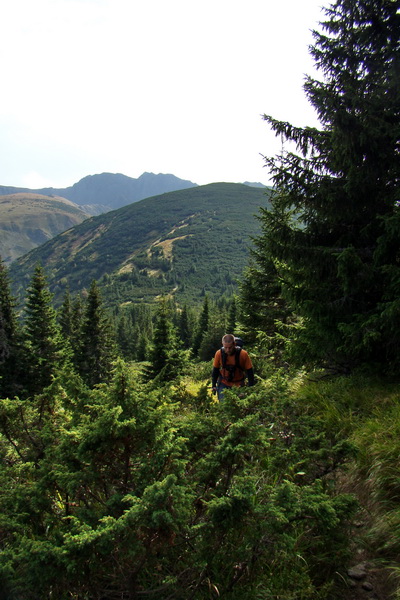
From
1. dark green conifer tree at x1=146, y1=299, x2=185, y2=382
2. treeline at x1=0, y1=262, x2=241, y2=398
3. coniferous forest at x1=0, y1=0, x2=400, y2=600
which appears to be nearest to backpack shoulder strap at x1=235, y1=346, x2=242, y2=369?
coniferous forest at x1=0, y1=0, x2=400, y2=600

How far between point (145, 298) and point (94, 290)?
169261 millimetres

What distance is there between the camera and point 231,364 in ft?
19.7

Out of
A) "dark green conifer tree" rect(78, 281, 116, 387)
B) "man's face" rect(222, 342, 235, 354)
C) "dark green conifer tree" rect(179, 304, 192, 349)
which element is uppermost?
"man's face" rect(222, 342, 235, 354)

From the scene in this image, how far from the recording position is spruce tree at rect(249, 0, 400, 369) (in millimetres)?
4766

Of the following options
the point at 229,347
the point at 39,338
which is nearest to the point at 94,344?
the point at 39,338

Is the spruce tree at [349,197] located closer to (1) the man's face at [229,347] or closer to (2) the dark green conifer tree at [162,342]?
(1) the man's face at [229,347]

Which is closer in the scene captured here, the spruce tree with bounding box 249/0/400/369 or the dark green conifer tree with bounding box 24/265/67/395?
the spruce tree with bounding box 249/0/400/369

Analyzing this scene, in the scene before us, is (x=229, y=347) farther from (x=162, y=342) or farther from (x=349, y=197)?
(x=162, y=342)

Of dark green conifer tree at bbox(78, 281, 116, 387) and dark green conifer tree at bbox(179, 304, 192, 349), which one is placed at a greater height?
dark green conifer tree at bbox(78, 281, 116, 387)

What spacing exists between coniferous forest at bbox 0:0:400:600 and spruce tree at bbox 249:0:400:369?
29 millimetres

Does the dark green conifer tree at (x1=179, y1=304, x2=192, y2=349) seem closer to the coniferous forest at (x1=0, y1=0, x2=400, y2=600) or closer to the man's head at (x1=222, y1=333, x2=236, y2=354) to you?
the coniferous forest at (x1=0, y1=0, x2=400, y2=600)

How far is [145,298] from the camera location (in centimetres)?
19188

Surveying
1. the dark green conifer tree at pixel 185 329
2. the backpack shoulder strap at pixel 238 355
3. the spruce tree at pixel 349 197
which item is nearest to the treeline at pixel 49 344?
the backpack shoulder strap at pixel 238 355

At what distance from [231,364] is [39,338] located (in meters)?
21.4
